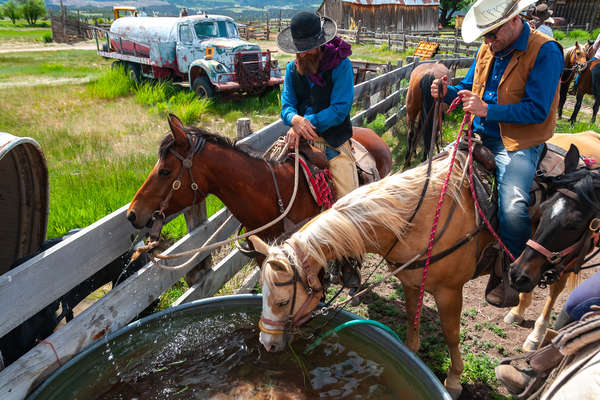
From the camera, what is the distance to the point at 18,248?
2.68 m

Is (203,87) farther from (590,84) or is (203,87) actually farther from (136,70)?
(590,84)

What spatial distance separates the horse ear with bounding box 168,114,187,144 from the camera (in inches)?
102

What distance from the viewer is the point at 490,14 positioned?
8.33ft

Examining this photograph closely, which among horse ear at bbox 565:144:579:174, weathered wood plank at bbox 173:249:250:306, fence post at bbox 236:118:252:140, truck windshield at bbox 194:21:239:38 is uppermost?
truck windshield at bbox 194:21:239:38

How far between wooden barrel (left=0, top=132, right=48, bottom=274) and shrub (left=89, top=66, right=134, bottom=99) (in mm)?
10264

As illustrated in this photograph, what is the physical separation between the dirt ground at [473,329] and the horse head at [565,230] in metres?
1.17

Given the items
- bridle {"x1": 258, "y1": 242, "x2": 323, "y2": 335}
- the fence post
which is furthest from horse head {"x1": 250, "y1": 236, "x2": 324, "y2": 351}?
the fence post

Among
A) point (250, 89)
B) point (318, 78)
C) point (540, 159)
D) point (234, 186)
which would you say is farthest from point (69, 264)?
point (250, 89)

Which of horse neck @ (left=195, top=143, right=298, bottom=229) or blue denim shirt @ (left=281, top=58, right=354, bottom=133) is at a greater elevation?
blue denim shirt @ (left=281, top=58, right=354, bottom=133)

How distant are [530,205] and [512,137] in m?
0.51

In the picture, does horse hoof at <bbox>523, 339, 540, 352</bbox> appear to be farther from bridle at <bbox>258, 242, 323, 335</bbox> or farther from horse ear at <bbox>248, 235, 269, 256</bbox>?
horse ear at <bbox>248, 235, 269, 256</bbox>

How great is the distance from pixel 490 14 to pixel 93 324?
3.33 metres

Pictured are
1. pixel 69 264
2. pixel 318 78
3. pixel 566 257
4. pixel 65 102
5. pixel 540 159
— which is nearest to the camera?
pixel 69 264

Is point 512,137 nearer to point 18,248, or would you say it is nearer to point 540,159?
point 540,159
